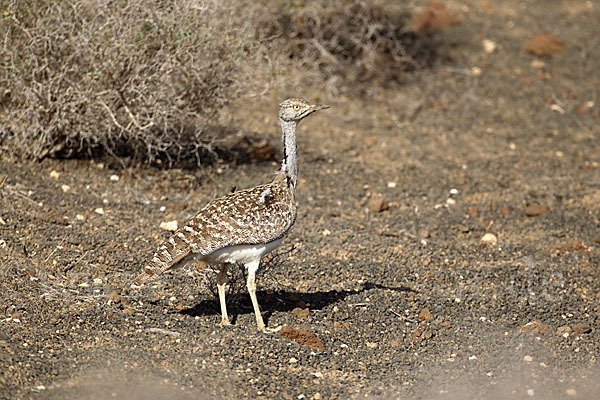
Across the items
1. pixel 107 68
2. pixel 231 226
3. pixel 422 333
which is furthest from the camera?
pixel 107 68

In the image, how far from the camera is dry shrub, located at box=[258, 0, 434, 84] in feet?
35.5

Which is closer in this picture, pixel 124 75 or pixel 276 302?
pixel 276 302

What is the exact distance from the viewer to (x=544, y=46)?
1258 cm

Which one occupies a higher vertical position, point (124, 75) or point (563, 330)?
point (124, 75)

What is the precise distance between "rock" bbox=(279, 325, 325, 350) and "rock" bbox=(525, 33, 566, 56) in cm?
840

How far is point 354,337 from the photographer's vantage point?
6.06 metres

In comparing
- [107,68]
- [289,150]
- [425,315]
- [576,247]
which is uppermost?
[107,68]

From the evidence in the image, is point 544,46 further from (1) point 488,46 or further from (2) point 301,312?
(2) point 301,312

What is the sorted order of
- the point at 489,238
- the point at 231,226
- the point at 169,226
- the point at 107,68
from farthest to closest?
the point at 489,238, the point at 107,68, the point at 169,226, the point at 231,226

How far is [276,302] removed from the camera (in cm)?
648

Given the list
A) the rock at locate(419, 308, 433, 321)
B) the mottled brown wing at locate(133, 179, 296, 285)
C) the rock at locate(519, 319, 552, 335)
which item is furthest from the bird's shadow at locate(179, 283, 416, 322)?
the rock at locate(519, 319, 552, 335)

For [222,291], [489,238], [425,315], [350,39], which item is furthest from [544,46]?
[222,291]

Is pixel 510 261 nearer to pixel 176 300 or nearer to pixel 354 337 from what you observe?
pixel 354 337

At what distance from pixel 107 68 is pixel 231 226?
3.15m
